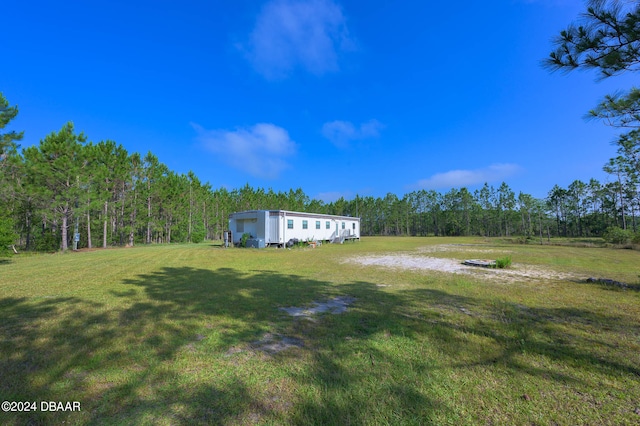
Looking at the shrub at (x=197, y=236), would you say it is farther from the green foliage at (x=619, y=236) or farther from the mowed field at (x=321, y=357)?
the green foliage at (x=619, y=236)

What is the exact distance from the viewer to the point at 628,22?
3.01m

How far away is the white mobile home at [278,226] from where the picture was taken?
19.7 m

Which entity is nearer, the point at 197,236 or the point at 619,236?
the point at 619,236

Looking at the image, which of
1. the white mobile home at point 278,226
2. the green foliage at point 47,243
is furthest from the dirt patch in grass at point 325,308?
the green foliage at point 47,243

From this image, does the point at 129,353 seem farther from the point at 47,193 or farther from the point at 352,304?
the point at 47,193

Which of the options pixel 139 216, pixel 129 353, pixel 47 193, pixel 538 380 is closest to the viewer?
pixel 538 380

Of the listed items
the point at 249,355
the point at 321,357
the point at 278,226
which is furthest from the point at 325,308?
the point at 278,226

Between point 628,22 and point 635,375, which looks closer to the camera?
point 635,375

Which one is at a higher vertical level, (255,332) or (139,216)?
(139,216)

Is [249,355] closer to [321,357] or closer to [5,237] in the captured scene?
[321,357]

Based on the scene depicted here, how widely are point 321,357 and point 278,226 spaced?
17347 millimetres

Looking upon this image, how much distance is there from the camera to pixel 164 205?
28.1 metres

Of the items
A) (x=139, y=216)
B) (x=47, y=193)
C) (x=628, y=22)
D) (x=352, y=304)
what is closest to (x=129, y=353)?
(x=352, y=304)

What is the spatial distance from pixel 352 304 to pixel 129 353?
3.44 m
